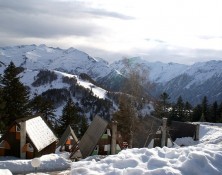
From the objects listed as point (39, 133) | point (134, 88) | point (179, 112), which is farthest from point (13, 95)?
point (179, 112)

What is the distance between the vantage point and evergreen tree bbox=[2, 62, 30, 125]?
56812mm

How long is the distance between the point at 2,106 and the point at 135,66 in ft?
74.8

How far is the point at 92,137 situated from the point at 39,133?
25.4ft

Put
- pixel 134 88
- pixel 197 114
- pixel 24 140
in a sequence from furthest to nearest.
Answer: pixel 197 114 → pixel 24 140 → pixel 134 88

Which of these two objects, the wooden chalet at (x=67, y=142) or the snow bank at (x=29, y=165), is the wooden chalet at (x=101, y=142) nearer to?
the snow bank at (x=29, y=165)

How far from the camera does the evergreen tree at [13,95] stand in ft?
186

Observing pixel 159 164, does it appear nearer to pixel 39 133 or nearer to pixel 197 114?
pixel 39 133

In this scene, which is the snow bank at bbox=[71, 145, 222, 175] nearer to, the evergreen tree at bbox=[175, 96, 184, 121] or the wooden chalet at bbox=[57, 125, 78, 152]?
the wooden chalet at bbox=[57, 125, 78, 152]

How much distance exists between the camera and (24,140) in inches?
1585

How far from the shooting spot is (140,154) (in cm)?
1454

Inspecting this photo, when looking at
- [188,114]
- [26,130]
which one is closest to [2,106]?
[26,130]

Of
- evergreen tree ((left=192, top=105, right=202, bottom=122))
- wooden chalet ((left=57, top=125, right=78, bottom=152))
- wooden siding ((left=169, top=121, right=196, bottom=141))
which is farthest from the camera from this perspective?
evergreen tree ((left=192, top=105, right=202, bottom=122))

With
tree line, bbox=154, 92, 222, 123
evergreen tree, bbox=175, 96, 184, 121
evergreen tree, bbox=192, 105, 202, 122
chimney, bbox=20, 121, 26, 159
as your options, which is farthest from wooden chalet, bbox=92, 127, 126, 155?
evergreen tree, bbox=192, 105, 202, 122

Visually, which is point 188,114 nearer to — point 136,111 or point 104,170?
point 136,111
